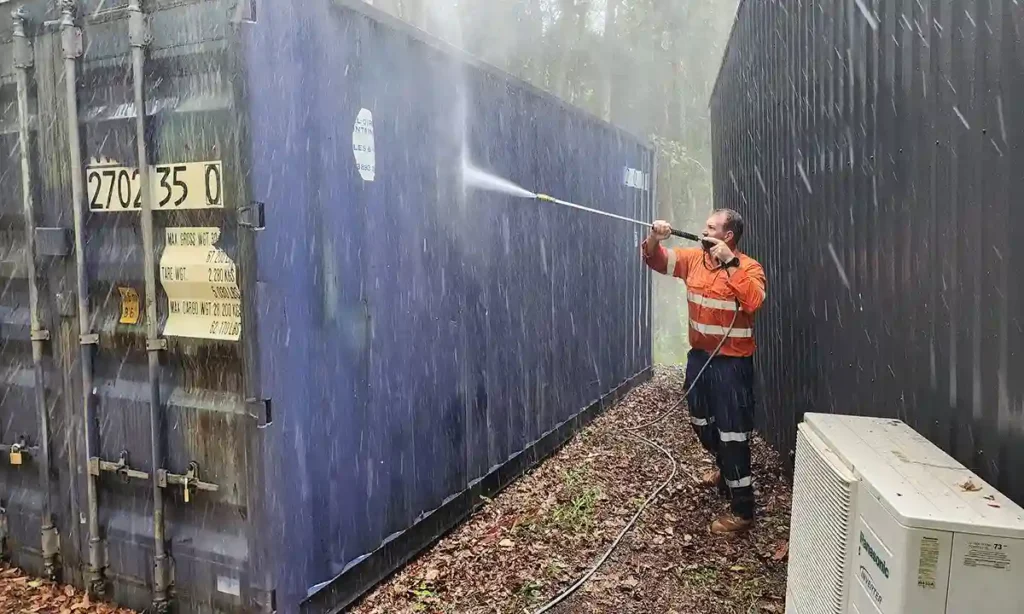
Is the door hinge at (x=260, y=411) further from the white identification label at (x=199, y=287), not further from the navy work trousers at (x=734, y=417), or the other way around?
the navy work trousers at (x=734, y=417)

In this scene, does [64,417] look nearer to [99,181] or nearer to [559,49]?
[99,181]

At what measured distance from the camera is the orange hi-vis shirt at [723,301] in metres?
4.34

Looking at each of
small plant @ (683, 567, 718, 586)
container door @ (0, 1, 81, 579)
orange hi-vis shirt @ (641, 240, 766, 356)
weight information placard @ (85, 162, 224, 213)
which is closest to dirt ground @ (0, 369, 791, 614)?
small plant @ (683, 567, 718, 586)

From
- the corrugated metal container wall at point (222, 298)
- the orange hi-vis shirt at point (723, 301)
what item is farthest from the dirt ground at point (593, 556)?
the orange hi-vis shirt at point (723, 301)

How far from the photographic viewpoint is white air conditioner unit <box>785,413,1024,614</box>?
5.64 feet

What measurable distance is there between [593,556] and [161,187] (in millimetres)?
3071

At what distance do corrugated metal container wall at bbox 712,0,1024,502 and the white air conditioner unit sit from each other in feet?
1.12

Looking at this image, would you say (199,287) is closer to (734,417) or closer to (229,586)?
(229,586)

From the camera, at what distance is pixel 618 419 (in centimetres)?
740

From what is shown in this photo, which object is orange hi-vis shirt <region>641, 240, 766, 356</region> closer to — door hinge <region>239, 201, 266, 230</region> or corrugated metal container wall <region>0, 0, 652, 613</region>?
corrugated metal container wall <region>0, 0, 652, 613</region>

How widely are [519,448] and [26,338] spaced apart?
329cm

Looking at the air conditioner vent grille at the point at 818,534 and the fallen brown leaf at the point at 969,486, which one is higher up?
the fallen brown leaf at the point at 969,486

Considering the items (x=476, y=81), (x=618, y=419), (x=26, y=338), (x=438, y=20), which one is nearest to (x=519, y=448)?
(x=618, y=419)

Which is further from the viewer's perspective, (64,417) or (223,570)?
(64,417)
